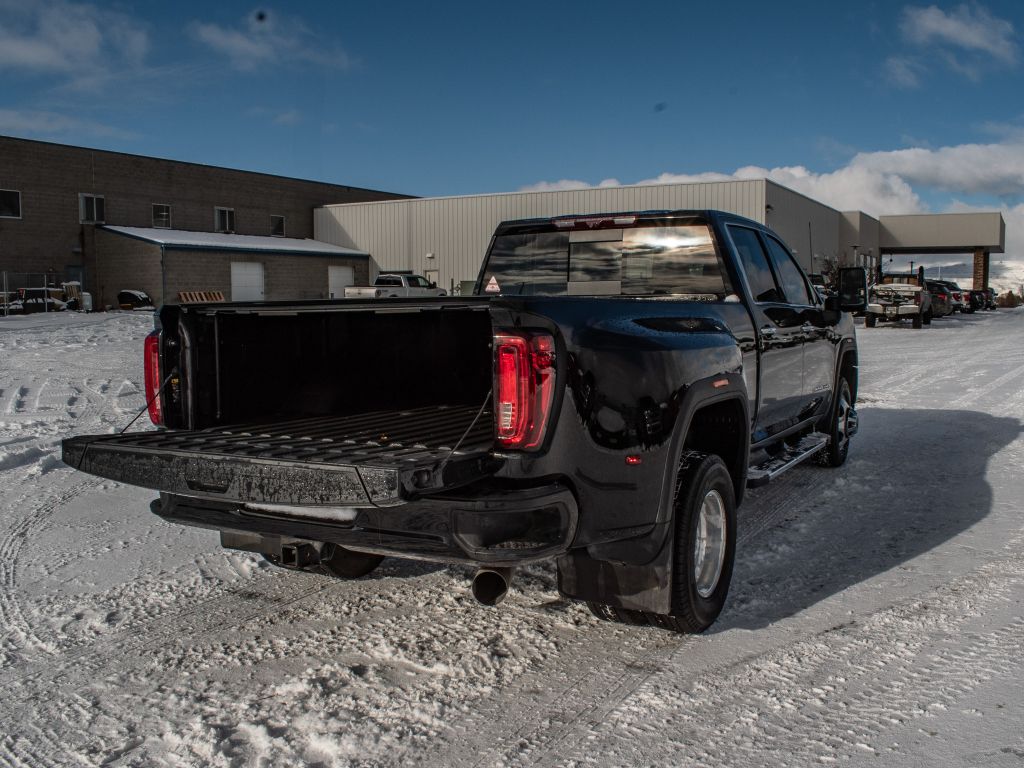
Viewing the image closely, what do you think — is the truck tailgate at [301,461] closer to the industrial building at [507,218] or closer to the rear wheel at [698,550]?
the rear wheel at [698,550]

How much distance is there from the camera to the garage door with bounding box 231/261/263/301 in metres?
36.5

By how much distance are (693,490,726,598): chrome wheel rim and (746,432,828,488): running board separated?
57cm

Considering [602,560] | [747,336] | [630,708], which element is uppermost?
[747,336]

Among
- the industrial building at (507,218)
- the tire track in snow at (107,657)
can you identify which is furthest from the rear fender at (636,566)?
the industrial building at (507,218)

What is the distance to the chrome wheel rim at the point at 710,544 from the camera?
13.2 ft

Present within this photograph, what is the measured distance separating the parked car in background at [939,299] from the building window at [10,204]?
35.3m

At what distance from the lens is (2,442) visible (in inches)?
295

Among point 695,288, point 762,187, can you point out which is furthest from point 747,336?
point 762,187

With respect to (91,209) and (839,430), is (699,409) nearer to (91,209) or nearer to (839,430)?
(839,430)

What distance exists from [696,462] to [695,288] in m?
1.64

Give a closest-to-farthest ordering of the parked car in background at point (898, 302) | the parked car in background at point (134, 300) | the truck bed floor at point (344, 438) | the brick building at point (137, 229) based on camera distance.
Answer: the truck bed floor at point (344, 438)
the parked car in background at point (898, 302)
the parked car in background at point (134, 300)
the brick building at point (137, 229)

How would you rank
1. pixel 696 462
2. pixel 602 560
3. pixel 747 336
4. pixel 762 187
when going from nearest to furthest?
pixel 602 560 → pixel 696 462 → pixel 747 336 → pixel 762 187

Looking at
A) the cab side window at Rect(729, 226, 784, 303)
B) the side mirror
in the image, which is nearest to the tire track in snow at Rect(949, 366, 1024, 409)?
the side mirror

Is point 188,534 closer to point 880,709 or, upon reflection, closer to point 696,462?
point 696,462
